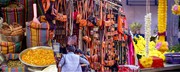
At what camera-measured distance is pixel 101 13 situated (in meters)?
3.29

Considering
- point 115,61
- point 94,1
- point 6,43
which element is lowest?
point 115,61

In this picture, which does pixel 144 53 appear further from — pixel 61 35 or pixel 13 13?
pixel 61 35

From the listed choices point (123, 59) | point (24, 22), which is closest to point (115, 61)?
point (123, 59)

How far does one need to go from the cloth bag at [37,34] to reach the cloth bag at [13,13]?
0.27m

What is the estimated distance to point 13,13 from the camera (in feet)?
10.9

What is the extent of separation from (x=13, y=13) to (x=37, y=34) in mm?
414

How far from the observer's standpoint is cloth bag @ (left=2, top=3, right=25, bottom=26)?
330 centimetres

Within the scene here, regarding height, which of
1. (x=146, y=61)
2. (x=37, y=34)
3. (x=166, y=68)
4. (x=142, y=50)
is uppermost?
(x=37, y=34)

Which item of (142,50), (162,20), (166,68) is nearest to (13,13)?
(142,50)

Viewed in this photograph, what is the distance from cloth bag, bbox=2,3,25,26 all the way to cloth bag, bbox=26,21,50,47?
27 centimetres

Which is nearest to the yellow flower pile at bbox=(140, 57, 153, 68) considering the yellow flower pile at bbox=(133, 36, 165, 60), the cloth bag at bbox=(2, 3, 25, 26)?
the yellow flower pile at bbox=(133, 36, 165, 60)

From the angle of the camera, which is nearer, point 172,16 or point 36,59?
point 36,59

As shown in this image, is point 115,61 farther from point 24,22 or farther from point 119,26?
point 24,22

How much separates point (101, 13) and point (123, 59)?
71cm
